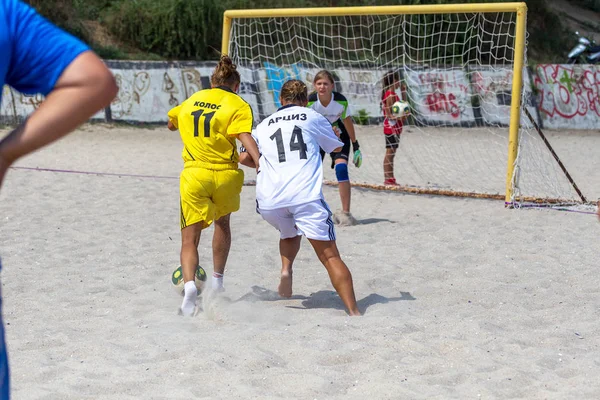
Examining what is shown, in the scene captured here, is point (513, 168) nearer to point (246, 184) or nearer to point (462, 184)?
point (462, 184)

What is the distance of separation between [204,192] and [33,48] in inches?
143

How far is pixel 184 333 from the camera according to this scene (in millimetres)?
4637

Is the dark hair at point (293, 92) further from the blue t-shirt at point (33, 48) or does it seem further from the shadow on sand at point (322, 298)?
the blue t-shirt at point (33, 48)

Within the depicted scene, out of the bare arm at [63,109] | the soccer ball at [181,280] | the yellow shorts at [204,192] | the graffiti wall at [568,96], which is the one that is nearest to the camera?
the bare arm at [63,109]

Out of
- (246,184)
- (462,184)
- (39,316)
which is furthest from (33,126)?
(462,184)

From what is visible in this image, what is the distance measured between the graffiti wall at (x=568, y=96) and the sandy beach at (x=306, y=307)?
32.2 feet

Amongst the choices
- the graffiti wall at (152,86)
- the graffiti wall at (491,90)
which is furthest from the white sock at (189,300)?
the graffiti wall at (491,90)

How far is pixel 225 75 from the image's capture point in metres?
5.28

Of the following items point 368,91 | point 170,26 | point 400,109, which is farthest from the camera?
point 170,26

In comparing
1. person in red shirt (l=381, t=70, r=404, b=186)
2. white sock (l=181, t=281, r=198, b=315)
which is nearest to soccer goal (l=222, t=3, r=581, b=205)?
person in red shirt (l=381, t=70, r=404, b=186)

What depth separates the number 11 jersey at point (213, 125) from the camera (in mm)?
5176

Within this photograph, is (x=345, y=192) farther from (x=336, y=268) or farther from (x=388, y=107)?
(x=336, y=268)

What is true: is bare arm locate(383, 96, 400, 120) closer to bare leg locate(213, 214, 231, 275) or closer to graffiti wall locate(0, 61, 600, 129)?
bare leg locate(213, 214, 231, 275)

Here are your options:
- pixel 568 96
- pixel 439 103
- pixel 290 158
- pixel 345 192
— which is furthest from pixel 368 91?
pixel 290 158
